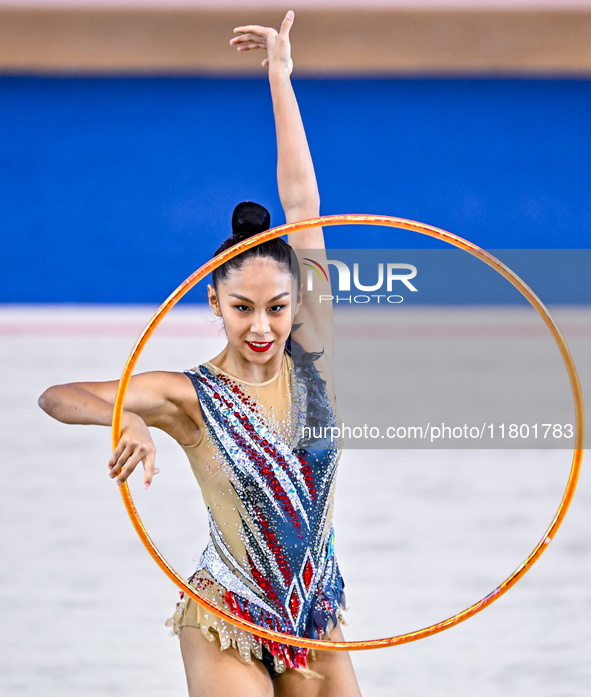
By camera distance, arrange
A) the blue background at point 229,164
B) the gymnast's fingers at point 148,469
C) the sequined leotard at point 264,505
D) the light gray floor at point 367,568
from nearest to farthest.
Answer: the gymnast's fingers at point 148,469
the sequined leotard at point 264,505
the light gray floor at point 367,568
the blue background at point 229,164

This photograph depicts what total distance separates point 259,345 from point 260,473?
0.59ft

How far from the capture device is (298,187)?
1319mm

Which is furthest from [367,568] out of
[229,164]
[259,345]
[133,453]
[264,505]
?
[229,164]

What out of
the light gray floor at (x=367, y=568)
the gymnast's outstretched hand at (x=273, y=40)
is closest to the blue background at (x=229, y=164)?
the light gray floor at (x=367, y=568)

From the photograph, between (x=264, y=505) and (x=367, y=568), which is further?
(x=367, y=568)

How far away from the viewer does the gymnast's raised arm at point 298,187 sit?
1.26 metres

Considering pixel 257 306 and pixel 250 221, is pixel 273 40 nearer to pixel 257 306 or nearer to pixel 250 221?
pixel 250 221

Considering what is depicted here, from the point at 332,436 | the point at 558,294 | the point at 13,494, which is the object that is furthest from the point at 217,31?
the point at 332,436

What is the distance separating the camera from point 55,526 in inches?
88.6

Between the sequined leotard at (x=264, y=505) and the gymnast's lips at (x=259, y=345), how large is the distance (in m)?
0.06

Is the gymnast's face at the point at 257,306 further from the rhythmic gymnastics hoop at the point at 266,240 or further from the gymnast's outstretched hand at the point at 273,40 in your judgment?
the gymnast's outstretched hand at the point at 273,40

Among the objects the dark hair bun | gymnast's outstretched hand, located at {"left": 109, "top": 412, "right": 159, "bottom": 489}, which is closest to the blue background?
the dark hair bun

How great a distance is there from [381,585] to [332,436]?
0.77m

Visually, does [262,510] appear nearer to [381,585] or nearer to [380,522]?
[381,585]
